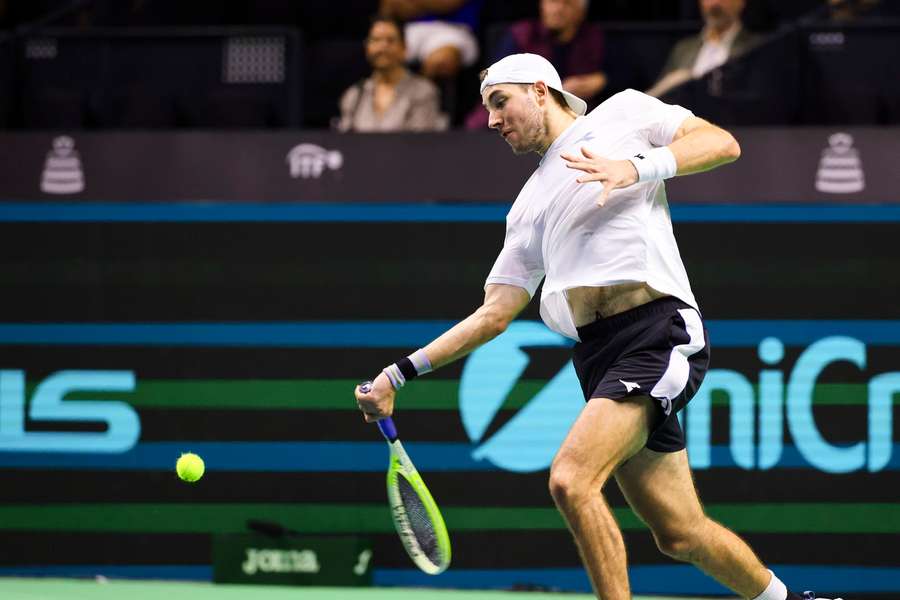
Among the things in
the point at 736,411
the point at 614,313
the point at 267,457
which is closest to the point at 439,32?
the point at 267,457

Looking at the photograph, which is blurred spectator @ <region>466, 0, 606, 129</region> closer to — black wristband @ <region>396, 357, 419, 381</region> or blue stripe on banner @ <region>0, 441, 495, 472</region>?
blue stripe on banner @ <region>0, 441, 495, 472</region>

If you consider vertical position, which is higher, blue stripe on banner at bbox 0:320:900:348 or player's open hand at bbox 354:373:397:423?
player's open hand at bbox 354:373:397:423

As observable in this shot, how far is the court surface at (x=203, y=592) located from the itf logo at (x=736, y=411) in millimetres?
623

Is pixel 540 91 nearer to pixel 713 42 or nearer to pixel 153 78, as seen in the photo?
pixel 713 42

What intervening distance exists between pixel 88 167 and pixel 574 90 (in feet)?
7.67

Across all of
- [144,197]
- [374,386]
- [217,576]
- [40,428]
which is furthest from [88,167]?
[374,386]

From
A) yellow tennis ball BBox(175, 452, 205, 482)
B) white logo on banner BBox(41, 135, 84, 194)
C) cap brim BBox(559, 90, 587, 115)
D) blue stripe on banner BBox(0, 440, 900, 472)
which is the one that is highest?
cap brim BBox(559, 90, 587, 115)

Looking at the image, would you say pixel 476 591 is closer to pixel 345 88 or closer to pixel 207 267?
pixel 207 267

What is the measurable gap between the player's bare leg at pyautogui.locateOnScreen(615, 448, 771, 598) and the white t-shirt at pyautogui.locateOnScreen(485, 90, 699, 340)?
0.50m

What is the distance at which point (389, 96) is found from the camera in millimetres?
7453

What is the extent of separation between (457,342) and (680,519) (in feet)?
3.08

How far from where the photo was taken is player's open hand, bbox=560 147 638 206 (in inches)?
169

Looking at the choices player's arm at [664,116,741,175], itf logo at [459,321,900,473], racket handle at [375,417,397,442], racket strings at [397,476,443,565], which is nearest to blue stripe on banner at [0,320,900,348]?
itf logo at [459,321,900,473]

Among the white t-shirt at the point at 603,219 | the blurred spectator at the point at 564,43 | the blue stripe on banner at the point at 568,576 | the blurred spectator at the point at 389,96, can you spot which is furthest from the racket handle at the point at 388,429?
the blurred spectator at the point at 564,43
